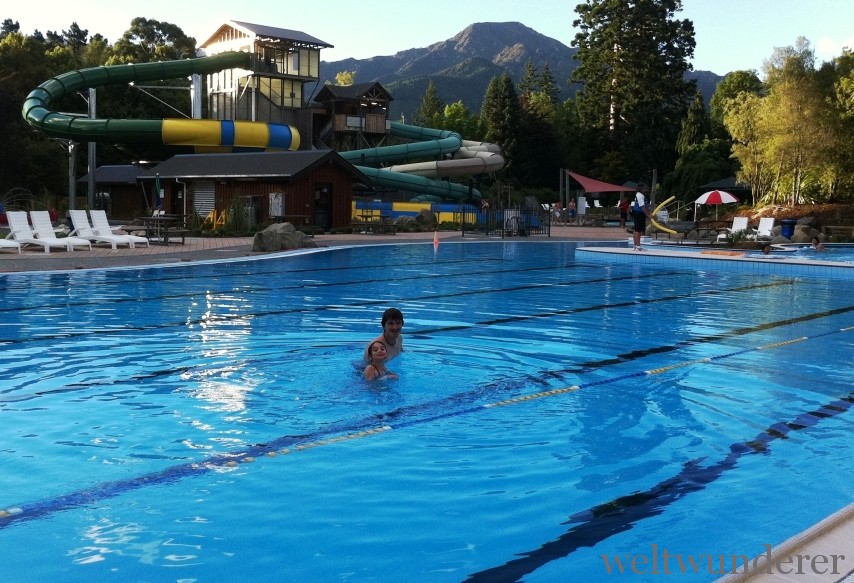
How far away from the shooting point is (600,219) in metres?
49.9

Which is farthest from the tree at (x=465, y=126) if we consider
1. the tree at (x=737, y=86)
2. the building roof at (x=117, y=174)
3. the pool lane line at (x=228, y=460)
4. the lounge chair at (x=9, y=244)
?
the pool lane line at (x=228, y=460)

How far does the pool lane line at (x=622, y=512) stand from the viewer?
3994 millimetres

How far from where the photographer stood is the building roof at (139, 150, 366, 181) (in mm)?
32562

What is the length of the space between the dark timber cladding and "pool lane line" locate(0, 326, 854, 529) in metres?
25.9

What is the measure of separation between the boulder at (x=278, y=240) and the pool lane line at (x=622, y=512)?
17.8 metres

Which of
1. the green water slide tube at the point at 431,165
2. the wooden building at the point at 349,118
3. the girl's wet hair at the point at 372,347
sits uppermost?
the wooden building at the point at 349,118

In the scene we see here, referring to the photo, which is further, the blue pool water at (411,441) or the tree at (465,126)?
the tree at (465,126)

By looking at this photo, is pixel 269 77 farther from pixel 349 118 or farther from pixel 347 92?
pixel 347 92

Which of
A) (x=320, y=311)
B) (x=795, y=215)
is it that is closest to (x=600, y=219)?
(x=795, y=215)

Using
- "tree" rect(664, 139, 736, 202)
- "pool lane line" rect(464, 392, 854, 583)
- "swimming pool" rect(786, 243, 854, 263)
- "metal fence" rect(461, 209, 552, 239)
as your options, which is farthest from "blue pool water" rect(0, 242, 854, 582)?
"tree" rect(664, 139, 736, 202)

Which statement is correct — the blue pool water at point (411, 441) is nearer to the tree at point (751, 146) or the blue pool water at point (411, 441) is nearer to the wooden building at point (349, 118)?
the tree at point (751, 146)

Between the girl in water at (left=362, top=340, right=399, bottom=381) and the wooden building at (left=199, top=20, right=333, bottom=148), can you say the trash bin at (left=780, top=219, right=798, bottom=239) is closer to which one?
the girl in water at (left=362, top=340, right=399, bottom=381)

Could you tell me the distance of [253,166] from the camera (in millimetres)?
33500

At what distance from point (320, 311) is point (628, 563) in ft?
28.4
